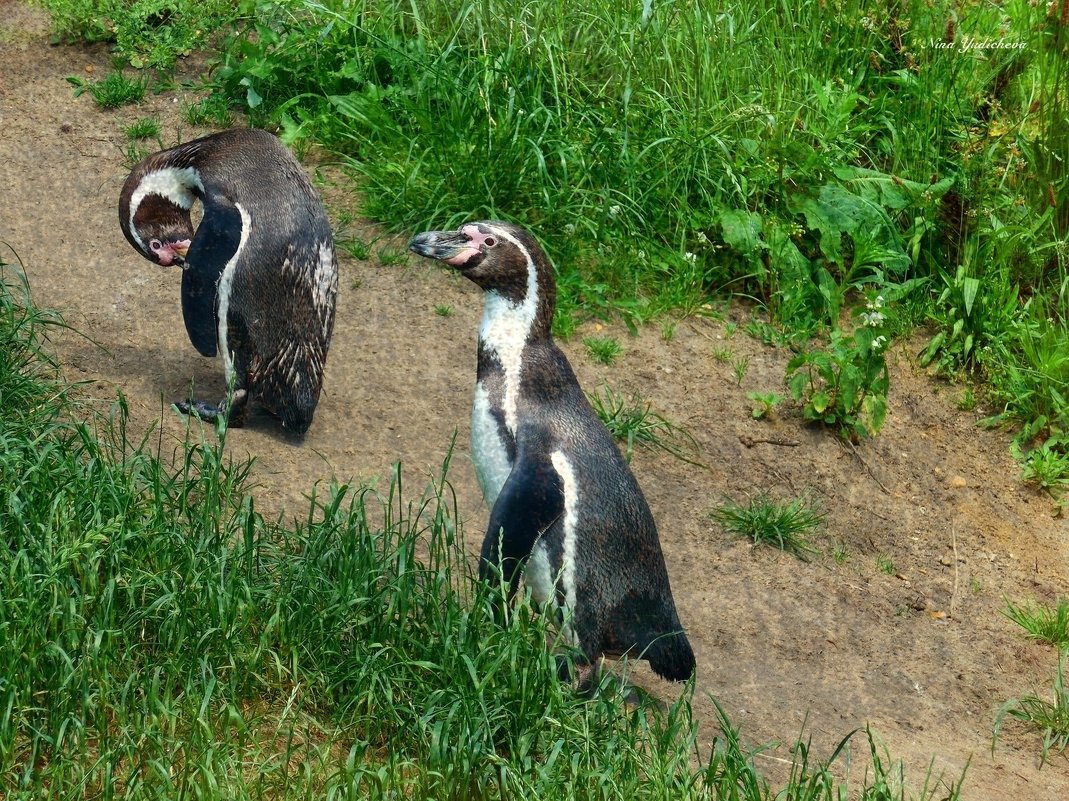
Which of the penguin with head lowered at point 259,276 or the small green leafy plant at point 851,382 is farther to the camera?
the small green leafy plant at point 851,382

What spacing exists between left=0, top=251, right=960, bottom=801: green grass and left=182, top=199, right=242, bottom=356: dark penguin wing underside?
4.14ft

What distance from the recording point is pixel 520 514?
12.9 feet

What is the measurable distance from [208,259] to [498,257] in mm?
1484

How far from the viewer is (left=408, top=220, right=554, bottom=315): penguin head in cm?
423

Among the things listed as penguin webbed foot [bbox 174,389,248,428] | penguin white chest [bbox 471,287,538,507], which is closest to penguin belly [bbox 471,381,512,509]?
penguin white chest [bbox 471,287,538,507]

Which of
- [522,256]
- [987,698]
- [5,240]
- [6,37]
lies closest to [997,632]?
[987,698]

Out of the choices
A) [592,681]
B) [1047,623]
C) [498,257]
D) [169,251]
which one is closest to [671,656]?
[592,681]

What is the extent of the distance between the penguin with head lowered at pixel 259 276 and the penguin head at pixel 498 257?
1099 millimetres

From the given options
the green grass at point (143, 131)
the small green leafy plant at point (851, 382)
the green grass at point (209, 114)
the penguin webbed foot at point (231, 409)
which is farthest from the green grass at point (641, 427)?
the green grass at point (143, 131)

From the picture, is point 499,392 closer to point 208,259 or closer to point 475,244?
point 475,244

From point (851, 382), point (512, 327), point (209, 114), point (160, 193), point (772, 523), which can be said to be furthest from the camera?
point (209, 114)

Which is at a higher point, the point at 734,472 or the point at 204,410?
the point at 204,410

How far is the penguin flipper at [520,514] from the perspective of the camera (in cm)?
391

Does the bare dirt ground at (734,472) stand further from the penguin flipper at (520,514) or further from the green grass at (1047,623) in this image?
the penguin flipper at (520,514)
